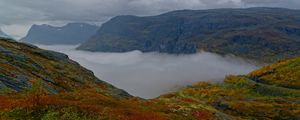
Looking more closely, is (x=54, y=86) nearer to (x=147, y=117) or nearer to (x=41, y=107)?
(x=147, y=117)

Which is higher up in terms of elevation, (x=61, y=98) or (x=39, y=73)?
(x=39, y=73)

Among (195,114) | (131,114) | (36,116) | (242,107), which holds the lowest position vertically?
(242,107)

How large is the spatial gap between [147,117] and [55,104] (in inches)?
473

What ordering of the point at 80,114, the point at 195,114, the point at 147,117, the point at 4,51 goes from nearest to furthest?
the point at 80,114, the point at 147,117, the point at 195,114, the point at 4,51

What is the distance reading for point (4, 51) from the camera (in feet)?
220

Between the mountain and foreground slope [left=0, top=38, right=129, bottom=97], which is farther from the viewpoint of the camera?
foreground slope [left=0, top=38, right=129, bottom=97]

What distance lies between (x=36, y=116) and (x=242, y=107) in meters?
172

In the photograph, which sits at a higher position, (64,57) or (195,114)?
(64,57)

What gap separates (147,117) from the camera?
40.0m

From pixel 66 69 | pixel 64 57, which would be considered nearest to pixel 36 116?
pixel 66 69

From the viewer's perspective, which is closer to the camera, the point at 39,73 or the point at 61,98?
the point at 61,98

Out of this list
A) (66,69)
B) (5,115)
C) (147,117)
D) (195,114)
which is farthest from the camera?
(66,69)

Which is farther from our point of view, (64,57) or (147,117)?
(64,57)

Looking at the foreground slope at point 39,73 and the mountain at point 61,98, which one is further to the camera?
Result: the foreground slope at point 39,73
